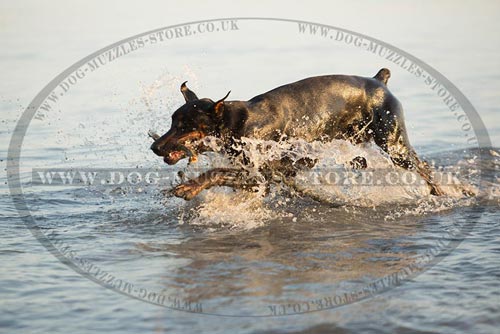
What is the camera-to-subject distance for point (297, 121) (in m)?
7.99

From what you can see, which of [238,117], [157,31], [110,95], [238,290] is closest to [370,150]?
[238,117]

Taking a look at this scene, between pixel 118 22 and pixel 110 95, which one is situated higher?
pixel 118 22

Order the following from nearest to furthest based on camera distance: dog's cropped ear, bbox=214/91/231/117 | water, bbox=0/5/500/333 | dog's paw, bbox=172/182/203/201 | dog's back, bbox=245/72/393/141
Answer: water, bbox=0/5/500/333, dog's paw, bbox=172/182/203/201, dog's cropped ear, bbox=214/91/231/117, dog's back, bbox=245/72/393/141

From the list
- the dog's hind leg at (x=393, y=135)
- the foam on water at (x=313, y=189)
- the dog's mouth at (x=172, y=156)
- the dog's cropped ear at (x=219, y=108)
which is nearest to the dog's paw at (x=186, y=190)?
the dog's mouth at (x=172, y=156)

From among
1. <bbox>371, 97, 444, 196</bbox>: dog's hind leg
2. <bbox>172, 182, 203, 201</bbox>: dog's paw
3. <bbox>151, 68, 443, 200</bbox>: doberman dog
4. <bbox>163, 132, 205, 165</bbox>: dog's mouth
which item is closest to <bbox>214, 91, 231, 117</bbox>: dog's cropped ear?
<bbox>151, 68, 443, 200</bbox>: doberman dog

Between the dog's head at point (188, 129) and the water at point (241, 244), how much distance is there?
0.43m

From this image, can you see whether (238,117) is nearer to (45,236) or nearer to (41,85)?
(45,236)

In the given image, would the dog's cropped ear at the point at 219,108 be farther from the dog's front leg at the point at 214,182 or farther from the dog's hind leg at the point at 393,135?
the dog's hind leg at the point at 393,135

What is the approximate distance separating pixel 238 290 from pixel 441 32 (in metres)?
13.1

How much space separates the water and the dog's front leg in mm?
202

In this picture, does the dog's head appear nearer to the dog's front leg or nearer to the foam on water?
the foam on water

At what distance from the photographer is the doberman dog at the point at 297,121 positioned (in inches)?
291

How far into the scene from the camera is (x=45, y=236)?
706 centimetres

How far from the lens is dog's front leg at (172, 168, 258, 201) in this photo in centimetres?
703
